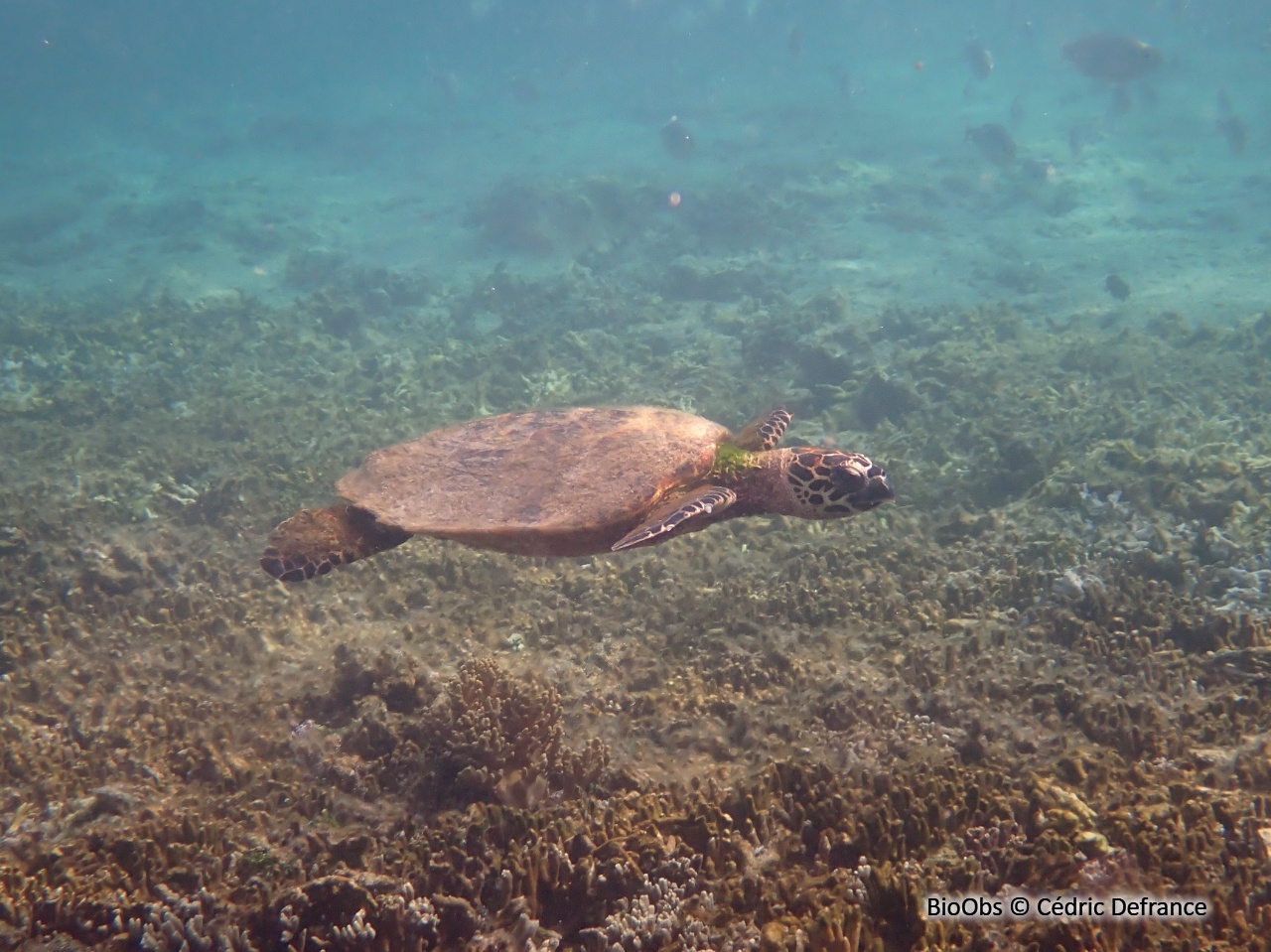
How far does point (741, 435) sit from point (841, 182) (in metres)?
22.2

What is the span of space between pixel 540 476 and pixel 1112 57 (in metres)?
24.8

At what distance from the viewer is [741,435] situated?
605 centimetres

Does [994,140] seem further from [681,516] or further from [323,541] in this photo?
[323,541]

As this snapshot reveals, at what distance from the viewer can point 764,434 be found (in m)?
5.97

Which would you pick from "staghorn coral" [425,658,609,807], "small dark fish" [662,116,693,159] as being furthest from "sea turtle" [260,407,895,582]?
"small dark fish" [662,116,693,159]

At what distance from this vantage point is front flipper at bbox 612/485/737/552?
4176 mm

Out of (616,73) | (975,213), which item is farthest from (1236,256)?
(616,73)

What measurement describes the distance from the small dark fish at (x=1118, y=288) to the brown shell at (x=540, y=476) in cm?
1486

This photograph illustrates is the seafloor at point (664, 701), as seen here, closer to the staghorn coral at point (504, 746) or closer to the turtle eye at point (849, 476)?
the staghorn coral at point (504, 746)

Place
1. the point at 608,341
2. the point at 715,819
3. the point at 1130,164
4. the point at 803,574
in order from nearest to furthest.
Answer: the point at 715,819, the point at 803,574, the point at 608,341, the point at 1130,164

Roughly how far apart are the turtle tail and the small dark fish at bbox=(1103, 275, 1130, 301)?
17.3 metres

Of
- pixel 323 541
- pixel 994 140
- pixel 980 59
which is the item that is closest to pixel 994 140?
pixel 994 140

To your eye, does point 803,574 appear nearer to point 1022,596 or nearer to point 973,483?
point 1022,596

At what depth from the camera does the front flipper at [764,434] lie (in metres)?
5.89
